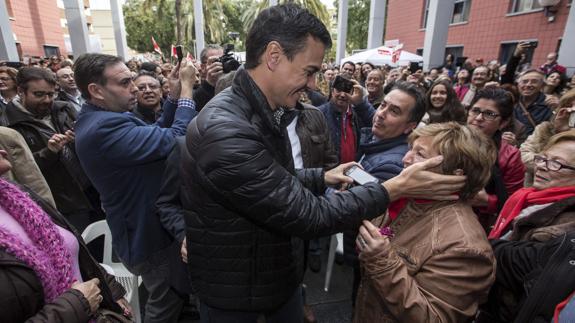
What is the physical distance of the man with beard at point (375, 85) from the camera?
15.7 ft

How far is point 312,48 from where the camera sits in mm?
1279

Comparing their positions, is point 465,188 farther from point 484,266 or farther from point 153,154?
point 153,154

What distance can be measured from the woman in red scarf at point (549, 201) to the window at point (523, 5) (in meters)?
14.9

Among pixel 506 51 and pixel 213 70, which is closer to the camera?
pixel 213 70

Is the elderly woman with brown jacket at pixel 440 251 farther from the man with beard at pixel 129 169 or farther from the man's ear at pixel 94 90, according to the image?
the man's ear at pixel 94 90

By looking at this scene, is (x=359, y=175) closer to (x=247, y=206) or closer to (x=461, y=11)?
(x=247, y=206)

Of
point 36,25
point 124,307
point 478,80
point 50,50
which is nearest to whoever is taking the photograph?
point 124,307

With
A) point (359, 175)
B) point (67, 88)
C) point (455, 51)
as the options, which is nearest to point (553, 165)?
point (359, 175)

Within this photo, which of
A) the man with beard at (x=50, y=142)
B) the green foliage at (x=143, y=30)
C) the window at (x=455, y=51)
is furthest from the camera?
the green foliage at (x=143, y=30)

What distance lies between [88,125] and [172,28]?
3698 cm

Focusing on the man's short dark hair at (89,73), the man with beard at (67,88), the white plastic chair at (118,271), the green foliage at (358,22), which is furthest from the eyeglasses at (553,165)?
the green foliage at (358,22)

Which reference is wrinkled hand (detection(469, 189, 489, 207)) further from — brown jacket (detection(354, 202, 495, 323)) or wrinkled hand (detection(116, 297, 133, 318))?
wrinkled hand (detection(116, 297, 133, 318))

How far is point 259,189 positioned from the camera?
3.62ft

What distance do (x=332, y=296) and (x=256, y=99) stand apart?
258 cm
